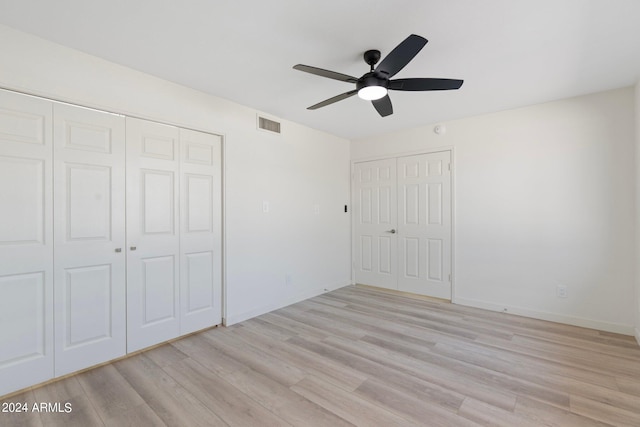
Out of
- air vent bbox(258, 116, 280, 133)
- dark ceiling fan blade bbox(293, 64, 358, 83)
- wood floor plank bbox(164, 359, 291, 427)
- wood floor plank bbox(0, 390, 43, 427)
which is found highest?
air vent bbox(258, 116, 280, 133)

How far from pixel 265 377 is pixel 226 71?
8.41 feet

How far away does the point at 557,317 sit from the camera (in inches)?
126

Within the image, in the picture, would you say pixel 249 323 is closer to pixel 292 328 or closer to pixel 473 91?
pixel 292 328

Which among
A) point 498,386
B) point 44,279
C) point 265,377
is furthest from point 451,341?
point 44,279

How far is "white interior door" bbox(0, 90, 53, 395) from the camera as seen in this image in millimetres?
1942

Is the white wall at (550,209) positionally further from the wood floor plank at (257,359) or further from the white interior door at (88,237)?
the white interior door at (88,237)

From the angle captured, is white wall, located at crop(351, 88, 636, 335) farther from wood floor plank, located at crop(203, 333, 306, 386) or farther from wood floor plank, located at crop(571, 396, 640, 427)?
wood floor plank, located at crop(203, 333, 306, 386)

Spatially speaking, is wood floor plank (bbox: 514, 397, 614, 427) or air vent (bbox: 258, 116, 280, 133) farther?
air vent (bbox: 258, 116, 280, 133)

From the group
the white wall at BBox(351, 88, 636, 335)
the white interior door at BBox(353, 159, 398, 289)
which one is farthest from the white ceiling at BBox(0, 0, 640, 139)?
the white interior door at BBox(353, 159, 398, 289)

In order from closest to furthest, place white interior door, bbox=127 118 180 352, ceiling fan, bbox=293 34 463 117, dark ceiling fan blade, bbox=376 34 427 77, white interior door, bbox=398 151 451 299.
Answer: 1. dark ceiling fan blade, bbox=376 34 427 77
2. ceiling fan, bbox=293 34 463 117
3. white interior door, bbox=127 118 180 352
4. white interior door, bbox=398 151 451 299

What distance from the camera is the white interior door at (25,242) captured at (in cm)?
194

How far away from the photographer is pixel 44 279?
2094 millimetres

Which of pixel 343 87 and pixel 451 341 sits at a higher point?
pixel 343 87

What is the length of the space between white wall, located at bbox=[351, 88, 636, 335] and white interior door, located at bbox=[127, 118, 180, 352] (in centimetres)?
339
